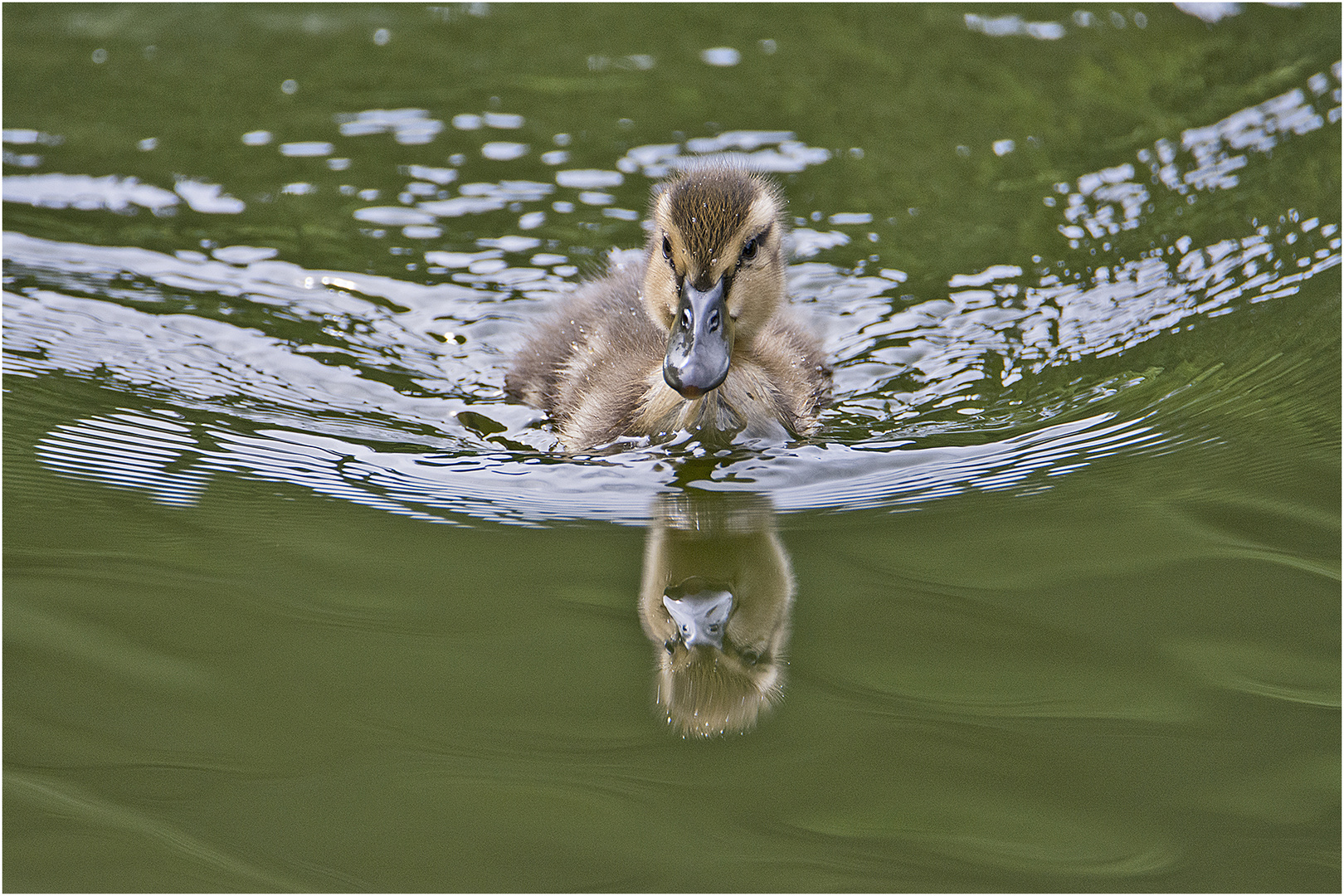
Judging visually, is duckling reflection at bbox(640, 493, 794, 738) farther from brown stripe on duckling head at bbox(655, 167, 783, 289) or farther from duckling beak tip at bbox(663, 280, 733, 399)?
brown stripe on duckling head at bbox(655, 167, 783, 289)

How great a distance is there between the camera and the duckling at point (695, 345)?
4086 millimetres

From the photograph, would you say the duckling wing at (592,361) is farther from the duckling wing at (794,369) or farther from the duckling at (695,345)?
the duckling wing at (794,369)

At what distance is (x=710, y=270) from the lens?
13.5 feet

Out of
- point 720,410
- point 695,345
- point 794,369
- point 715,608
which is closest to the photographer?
point 715,608

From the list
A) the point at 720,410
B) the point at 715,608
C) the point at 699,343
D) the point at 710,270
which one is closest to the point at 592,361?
the point at 720,410

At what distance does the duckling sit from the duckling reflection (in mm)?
372

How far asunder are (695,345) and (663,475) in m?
0.41

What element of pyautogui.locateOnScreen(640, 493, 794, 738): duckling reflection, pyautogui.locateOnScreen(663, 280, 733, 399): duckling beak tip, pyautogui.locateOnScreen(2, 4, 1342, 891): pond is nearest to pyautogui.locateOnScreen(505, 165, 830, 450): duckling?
pyautogui.locateOnScreen(663, 280, 733, 399): duckling beak tip

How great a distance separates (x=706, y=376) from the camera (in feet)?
12.7

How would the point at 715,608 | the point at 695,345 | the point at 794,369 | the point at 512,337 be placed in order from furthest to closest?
the point at 512,337, the point at 794,369, the point at 695,345, the point at 715,608

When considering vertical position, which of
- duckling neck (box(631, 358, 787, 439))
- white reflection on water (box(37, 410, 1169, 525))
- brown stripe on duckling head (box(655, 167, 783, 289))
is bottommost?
white reflection on water (box(37, 410, 1169, 525))

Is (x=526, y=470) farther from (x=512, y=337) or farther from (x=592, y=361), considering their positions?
(x=512, y=337)

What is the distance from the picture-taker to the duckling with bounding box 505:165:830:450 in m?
4.09

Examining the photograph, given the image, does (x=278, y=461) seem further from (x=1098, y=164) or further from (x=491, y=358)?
(x=1098, y=164)
